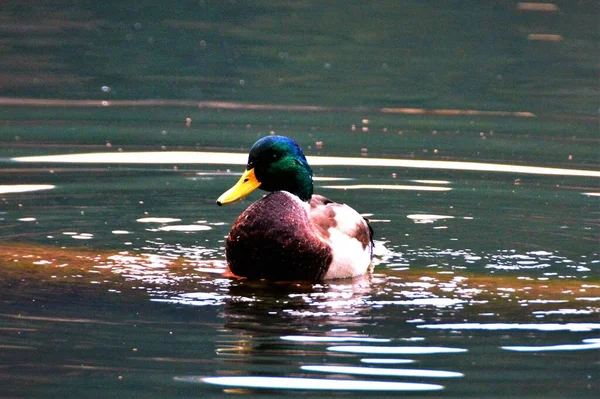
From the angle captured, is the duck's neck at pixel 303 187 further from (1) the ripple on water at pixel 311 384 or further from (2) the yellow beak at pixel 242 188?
(1) the ripple on water at pixel 311 384

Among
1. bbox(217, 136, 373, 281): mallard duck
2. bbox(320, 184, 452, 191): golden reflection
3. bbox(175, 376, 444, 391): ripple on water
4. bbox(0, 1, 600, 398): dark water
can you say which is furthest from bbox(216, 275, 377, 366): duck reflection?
bbox(320, 184, 452, 191): golden reflection

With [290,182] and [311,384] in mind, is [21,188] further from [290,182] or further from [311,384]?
[311,384]

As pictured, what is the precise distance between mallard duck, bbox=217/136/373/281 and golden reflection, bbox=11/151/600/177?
365cm

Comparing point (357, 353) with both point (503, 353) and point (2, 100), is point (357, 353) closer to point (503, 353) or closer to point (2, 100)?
point (503, 353)

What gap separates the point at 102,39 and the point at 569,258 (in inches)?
526

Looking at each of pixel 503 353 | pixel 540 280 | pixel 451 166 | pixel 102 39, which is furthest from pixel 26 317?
pixel 102 39

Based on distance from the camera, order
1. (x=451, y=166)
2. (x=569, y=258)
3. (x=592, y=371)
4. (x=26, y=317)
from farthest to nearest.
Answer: (x=451, y=166), (x=569, y=258), (x=26, y=317), (x=592, y=371)

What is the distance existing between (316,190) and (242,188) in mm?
2937

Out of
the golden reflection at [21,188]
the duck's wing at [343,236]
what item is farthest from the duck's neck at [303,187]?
the golden reflection at [21,188]

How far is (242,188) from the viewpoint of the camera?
32.0 ft

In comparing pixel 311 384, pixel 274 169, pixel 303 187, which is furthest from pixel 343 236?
pixel 311 384

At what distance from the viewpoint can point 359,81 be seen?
19.0 meters

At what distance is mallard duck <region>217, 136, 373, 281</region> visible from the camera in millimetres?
9438

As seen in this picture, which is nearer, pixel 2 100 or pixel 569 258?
pixel 569 258
